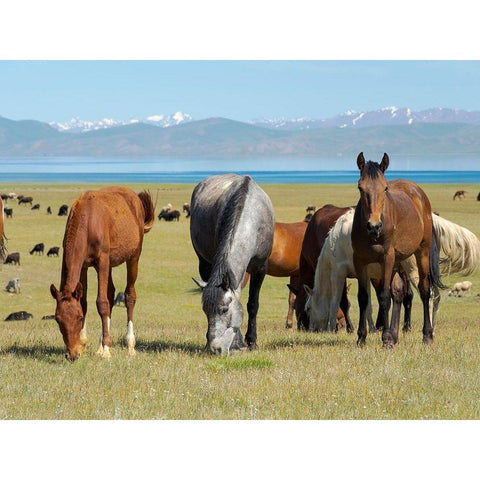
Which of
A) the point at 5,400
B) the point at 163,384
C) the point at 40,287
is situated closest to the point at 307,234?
the point at 163,384

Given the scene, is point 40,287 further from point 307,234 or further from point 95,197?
point 95,197

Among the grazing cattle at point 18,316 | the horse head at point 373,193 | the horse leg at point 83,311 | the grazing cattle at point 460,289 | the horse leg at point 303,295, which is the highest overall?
the horse head at point 373,193

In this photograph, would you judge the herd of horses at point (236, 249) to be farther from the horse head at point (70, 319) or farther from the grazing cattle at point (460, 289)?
the grazing cattle at point (460, 289)

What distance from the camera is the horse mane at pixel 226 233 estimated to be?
11.2 metres

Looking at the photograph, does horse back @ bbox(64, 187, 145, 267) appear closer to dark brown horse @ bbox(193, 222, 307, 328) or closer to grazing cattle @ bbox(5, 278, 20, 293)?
dark brown horse @ bbox(193, 222, 307, 328)

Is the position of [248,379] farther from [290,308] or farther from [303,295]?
[290,308]

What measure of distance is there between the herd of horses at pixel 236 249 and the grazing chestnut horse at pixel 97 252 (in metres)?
0.02

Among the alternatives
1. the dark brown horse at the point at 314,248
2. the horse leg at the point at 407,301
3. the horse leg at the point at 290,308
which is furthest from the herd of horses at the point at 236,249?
→ the horse leg at the point at 290,308

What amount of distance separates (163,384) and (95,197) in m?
3.81

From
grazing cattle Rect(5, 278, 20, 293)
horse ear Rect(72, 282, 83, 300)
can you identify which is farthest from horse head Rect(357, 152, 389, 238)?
grazing cattle Rect(5, 278, 20, 293)

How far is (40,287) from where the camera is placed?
105 ft

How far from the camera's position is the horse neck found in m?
11.2

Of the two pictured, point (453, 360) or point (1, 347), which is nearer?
point (453, 360)

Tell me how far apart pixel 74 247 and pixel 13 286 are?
68.2 ft
